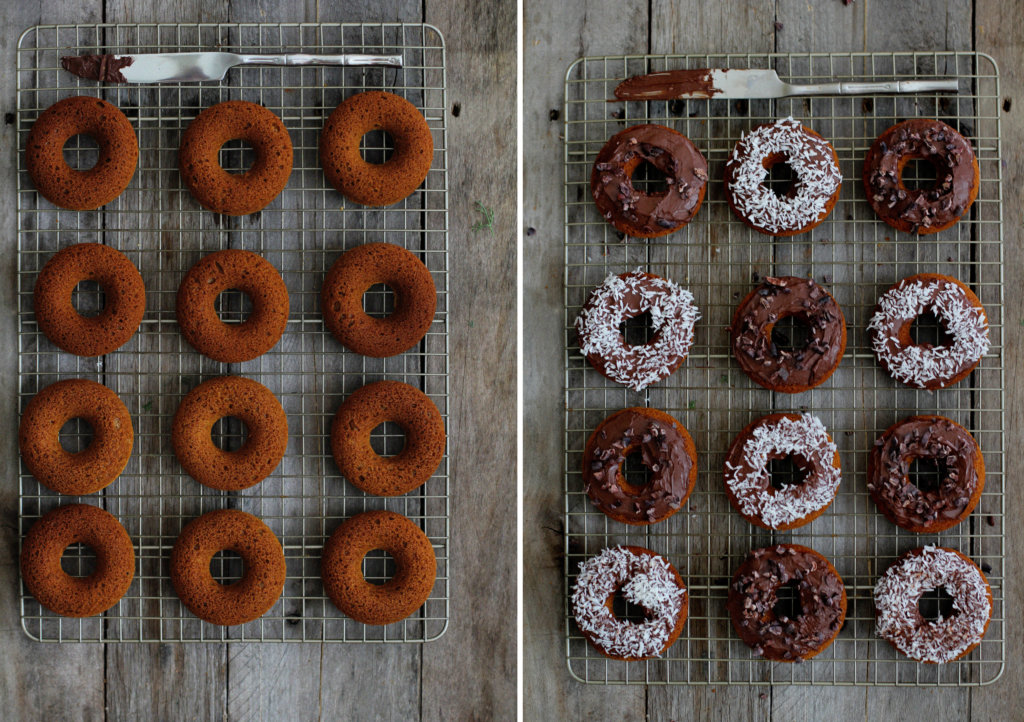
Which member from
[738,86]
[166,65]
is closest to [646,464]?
[738,86]

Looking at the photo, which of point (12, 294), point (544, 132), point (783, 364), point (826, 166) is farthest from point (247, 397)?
point (826, 166)

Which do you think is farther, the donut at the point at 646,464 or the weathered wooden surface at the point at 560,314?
the weathered wooden surface at the point at 560,314

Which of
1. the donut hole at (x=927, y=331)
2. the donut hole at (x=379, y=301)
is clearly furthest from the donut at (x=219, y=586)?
the donut hole at (x=927, y=331)

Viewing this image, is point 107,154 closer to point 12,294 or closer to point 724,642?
point 12,294

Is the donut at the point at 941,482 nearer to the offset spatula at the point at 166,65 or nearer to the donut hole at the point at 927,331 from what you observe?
the donut hole at the point at 927,331

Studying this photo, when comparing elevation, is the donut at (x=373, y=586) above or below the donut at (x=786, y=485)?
below

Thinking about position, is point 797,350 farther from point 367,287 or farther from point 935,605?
point 367,287

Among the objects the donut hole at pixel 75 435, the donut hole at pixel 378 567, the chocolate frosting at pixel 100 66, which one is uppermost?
the chocolate frosting at pixel 100 66
